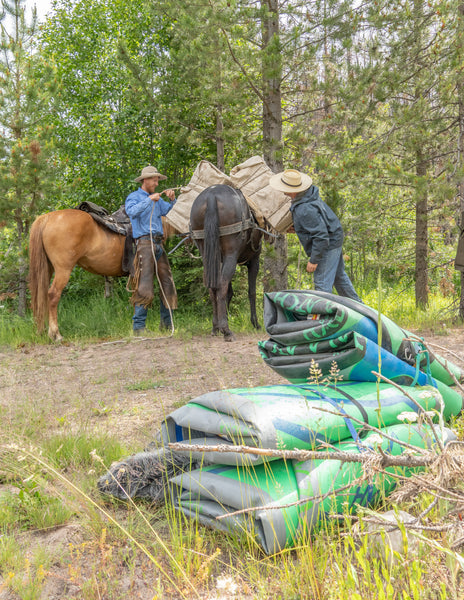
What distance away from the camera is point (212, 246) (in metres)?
7.58

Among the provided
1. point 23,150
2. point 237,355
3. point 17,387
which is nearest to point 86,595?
point 17,387

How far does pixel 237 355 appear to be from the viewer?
627cm

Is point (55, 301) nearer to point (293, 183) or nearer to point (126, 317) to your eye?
point (126, 317)

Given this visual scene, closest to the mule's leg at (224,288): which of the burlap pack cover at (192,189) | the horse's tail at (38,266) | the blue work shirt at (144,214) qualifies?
the burlap pack cover at (192,189)

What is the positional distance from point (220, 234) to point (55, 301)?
306 cm

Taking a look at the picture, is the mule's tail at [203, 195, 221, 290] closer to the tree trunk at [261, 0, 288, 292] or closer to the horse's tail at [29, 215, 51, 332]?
the tree trunk at [261, 0, 288, 292]

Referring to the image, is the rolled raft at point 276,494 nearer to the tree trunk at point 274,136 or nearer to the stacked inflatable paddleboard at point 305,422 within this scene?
the stacked inflatable paddleboard at point 305,422

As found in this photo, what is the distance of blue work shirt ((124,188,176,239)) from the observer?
8391mm

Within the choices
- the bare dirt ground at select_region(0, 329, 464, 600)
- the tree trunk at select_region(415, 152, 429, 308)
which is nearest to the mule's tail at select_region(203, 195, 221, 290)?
the bare dirt ground at select_region(0, 329, 464, 600)

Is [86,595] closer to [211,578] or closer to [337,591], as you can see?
[211,578]

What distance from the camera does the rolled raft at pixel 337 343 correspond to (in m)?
2.64

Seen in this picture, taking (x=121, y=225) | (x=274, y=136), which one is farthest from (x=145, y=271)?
(x=274, y=136)

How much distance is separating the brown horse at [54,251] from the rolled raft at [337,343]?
20.4 ft

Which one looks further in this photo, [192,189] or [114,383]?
[192,189]
